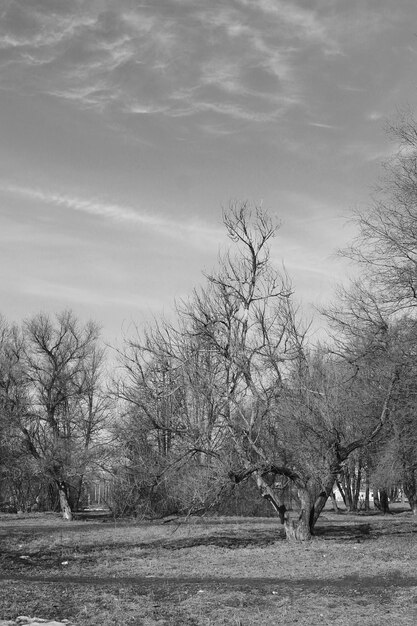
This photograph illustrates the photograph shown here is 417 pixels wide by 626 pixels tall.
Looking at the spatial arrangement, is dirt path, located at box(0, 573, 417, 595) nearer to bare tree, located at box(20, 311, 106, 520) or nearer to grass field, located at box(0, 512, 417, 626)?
grass field, located at box(0, 512, 417, 626)

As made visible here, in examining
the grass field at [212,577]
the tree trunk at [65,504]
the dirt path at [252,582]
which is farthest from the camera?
the tree trunk at [65,504]

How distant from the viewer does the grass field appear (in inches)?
324

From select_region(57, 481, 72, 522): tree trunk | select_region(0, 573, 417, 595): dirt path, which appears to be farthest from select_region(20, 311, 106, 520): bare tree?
select_region(0, 573, 417, 595): dirt path

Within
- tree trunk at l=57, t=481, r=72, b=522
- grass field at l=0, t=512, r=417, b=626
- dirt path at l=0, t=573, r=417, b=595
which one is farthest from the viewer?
Answer: tree trunk at l=57, t=481, r=72, b=522

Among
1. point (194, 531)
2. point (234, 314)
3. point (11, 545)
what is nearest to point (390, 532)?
point (194, 531)

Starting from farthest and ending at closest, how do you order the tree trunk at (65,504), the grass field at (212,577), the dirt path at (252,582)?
the tree trunk at (65,504) → the dirt path at (252,582) → the grass field at (212,577)

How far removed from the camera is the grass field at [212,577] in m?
8.24

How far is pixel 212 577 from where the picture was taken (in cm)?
1205

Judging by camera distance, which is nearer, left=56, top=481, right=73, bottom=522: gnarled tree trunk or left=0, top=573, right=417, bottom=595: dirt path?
left=0, top=573, right=417, bottom=595: dirt path

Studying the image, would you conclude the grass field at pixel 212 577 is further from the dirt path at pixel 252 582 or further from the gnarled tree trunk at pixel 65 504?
the gnarled tree trunk at pixel 65 504

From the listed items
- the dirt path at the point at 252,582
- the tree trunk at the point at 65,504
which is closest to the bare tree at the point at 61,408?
the tree trunk at the point at 65,504

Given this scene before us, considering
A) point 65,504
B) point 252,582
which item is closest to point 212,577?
point 252,582

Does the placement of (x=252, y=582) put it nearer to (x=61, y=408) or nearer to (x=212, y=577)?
(x=212, y=577)

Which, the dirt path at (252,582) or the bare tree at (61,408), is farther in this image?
the bare tree at (61,408)
